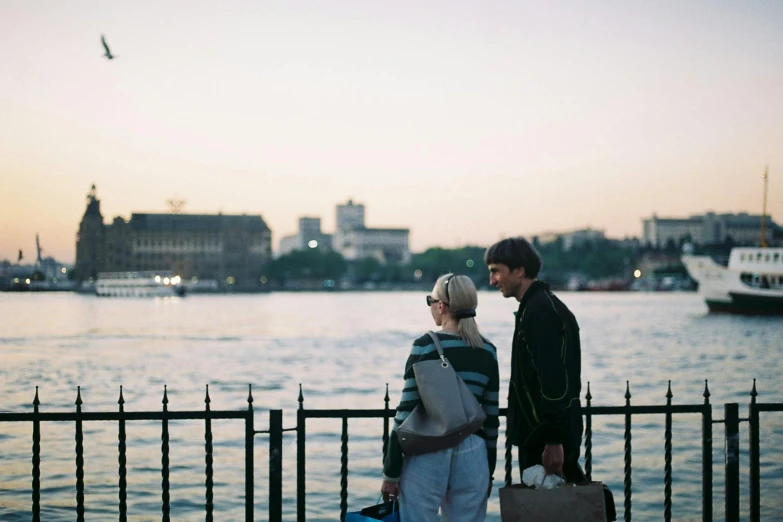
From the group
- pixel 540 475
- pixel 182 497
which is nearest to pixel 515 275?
pixel 540 475

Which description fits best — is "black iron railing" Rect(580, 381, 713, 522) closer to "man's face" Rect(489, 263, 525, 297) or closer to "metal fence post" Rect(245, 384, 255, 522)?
"man's face" Rect(489, 263, 525, 297)

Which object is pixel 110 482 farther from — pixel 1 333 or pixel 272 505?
pixel 1 333

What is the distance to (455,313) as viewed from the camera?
4.85m

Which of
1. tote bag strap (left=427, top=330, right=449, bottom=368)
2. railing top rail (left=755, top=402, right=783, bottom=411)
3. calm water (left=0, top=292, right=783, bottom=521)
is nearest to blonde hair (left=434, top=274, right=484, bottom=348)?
tote bag strap (left=427, top=330, right=449, bottom=368)

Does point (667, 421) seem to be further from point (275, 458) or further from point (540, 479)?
point (275, 458)

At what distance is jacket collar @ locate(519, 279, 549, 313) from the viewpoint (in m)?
4.96

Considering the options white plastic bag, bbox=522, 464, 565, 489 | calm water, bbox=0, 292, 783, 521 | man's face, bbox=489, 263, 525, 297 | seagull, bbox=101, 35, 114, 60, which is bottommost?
calm water, bbox=0, 292, 783, 521

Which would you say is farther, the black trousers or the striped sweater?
the black trousers

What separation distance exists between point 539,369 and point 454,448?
0.62 meters

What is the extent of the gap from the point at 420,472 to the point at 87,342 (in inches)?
1711

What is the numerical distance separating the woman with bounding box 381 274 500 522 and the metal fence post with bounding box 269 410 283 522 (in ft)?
3.56

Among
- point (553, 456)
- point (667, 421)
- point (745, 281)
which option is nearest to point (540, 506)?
point (553, 456)

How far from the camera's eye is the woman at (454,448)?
15.8 feet

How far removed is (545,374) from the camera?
476 cm
